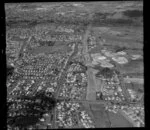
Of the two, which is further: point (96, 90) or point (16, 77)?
point (16, 77)

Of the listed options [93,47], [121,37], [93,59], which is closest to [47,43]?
[93,47]

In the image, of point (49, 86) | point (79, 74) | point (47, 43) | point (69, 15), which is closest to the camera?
point (49, 86)

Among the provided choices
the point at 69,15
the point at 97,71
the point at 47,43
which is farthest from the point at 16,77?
the point at 69,15

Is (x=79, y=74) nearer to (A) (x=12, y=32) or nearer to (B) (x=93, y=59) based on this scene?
(B) (x=93, y=59)

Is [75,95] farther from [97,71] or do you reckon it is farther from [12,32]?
[12,32]
